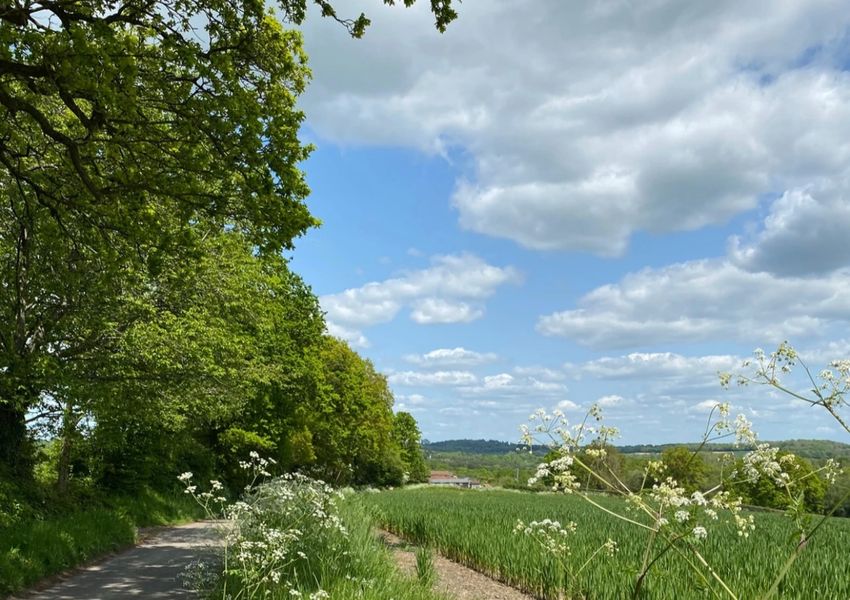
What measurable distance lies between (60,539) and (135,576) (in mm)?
2084

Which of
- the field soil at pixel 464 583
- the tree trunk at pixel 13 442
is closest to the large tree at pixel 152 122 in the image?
the field soil at pixel 464 583

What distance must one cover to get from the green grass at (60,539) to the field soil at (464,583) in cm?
615

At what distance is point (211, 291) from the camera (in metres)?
15.7

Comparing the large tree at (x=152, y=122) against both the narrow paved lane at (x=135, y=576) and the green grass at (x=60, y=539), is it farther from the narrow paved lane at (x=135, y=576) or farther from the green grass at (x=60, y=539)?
the green grass at (x=60, y=539)

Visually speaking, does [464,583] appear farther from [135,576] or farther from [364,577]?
[135,576]

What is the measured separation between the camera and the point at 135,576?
464 inches

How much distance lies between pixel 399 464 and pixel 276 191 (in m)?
65.1

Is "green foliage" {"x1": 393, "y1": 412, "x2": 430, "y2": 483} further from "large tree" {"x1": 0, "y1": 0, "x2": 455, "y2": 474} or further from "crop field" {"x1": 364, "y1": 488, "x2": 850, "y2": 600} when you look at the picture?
"large tree" {"x1": 0, "y1": 0, "x2": 455, "y2": 474}

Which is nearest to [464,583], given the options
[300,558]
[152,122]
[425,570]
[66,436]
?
[425,570]

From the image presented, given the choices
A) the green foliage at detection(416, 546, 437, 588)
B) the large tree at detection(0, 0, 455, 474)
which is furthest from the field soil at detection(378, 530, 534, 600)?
the large tree at detection(0, 0, 455, 474)

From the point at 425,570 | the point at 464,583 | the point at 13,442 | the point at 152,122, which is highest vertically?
the point at 152,122

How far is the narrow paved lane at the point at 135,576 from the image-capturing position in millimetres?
10000

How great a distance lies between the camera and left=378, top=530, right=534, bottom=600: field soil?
1036cm

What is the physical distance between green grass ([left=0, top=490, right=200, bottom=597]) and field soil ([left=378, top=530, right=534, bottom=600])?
20.2 ft
